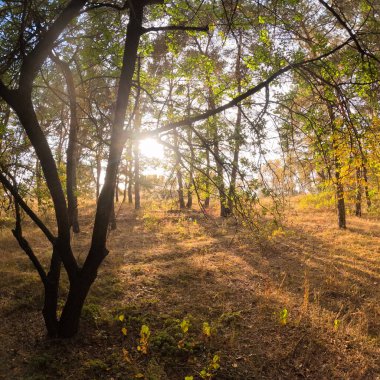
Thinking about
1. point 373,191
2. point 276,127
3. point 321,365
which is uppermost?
point 276,127

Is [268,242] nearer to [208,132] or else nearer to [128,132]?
[208,132]

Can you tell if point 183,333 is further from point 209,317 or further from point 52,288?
point 52,288

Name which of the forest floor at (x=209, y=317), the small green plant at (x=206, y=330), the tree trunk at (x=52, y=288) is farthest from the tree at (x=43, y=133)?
the small green plant at (x=206, y=330)

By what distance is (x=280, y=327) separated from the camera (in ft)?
20.6

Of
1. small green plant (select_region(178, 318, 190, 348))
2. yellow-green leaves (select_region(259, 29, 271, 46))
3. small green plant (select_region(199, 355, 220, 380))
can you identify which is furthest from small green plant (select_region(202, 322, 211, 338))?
yellow-green leaves (select_region(259, 29, 271, 46))

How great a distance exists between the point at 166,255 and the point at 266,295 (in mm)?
4321

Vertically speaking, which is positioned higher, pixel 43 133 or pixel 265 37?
pixel 265 37

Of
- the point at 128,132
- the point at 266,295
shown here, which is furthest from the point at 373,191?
the point at 128,132

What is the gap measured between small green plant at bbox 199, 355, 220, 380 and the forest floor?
19 millimetres

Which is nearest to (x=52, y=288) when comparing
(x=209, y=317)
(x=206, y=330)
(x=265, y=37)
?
(x=206, y=330)

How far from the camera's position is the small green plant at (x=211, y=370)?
15.0 ft

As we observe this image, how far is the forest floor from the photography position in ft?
16.2

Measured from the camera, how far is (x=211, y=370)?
4855 millimetres

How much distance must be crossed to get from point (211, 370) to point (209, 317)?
168 cm
